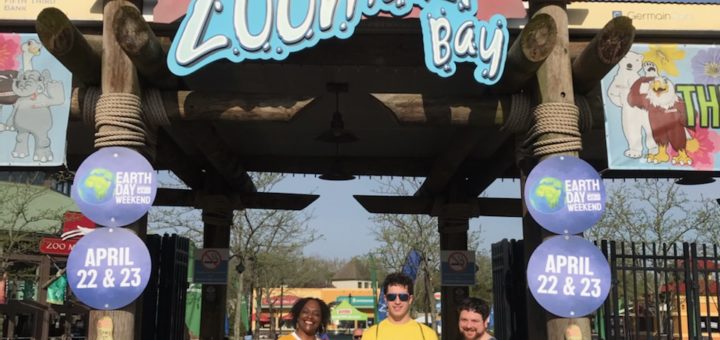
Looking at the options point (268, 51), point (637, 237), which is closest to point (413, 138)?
point (268, 51)

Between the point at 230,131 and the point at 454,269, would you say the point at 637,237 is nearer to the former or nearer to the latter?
the point at 454,269

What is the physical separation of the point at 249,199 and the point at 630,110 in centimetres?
764

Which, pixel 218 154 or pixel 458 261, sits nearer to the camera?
pixel 218 154

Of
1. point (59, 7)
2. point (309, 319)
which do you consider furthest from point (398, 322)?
point (59, 7)

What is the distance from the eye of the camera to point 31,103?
231 inches

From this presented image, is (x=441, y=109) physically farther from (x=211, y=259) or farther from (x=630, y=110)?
(x=211, y=259)

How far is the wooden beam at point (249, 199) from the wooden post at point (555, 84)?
22.1ft

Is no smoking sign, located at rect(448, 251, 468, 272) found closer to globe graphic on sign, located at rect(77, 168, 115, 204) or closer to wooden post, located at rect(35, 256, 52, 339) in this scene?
globe graphic on sign, located at rect(77, 168, 115, 204)

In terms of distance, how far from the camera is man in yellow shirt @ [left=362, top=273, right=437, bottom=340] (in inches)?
152

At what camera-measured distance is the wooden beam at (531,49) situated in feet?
16.5

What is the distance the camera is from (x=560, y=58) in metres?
5.52

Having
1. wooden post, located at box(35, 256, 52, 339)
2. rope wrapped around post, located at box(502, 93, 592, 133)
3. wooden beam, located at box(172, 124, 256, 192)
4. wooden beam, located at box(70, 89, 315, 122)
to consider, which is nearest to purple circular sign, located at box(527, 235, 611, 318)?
rope wrapped around post, located at box(502, 93, 592, 133)

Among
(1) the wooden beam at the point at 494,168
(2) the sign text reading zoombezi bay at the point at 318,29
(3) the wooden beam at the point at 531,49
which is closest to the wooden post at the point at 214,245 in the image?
(1) the wooden beam at the point at 494,168

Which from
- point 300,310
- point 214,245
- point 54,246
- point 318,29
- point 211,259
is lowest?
point 300,310
